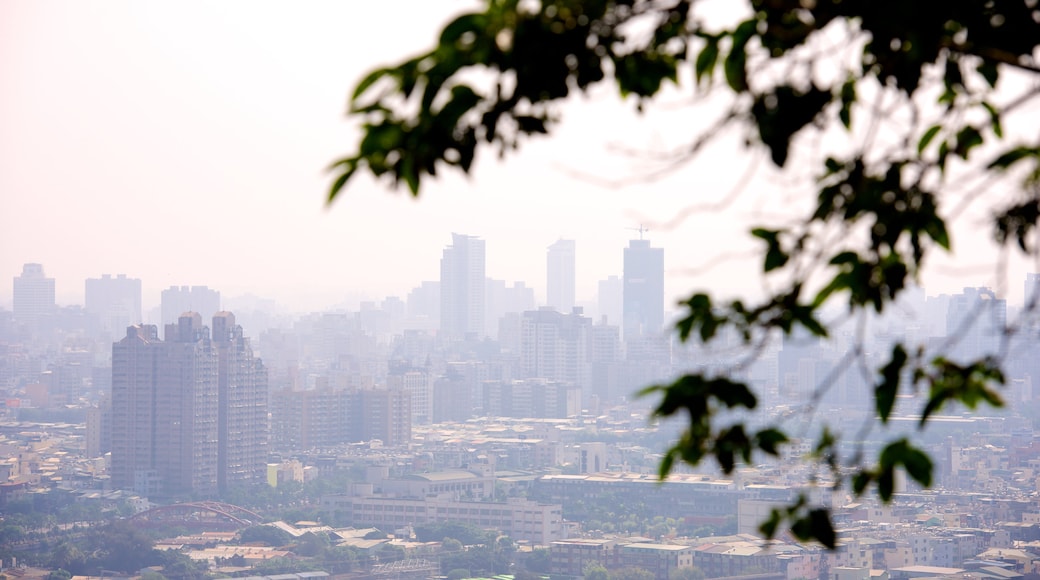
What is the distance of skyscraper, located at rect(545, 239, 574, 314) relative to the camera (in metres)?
32.9

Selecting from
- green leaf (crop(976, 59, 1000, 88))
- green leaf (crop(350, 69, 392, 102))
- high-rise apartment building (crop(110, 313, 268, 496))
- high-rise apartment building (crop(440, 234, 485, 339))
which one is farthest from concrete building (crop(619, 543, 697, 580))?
high-rise apartment building (crop(440, 234, 485, 339))

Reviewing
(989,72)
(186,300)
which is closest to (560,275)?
(186,300)

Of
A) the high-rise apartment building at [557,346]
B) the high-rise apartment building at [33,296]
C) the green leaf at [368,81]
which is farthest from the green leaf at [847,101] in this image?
the high-rise apartment building at [33,296]

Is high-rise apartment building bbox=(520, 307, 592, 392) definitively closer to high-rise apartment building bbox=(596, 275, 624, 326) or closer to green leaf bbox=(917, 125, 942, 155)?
high-rise apartment building bbox=(596, 275, 624, 326)


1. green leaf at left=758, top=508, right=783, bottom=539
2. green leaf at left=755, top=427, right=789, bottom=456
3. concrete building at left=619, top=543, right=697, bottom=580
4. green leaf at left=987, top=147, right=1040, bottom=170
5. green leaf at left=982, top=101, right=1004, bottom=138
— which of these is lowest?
concrete building at left=619, top=543, right=697, bottom=580

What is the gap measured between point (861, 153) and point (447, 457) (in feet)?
72.3

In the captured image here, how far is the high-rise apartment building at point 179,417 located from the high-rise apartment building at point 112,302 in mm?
13089

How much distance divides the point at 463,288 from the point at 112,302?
8515 mm

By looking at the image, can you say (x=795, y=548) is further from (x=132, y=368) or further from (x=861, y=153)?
(x=861, y=153)

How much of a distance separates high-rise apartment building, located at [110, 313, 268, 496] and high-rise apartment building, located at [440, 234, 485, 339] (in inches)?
518

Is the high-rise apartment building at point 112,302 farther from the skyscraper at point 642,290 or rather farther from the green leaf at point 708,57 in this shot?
the green leaf at point 708,57

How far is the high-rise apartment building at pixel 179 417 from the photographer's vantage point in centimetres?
2011

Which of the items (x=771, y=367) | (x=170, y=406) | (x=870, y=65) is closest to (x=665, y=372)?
(x=771, y=367)

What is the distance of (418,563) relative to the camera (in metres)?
15.1
